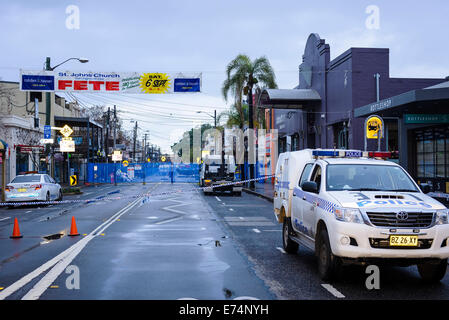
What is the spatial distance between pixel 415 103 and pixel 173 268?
11.5 metres

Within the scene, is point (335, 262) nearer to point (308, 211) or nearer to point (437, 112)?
point (308, 211)

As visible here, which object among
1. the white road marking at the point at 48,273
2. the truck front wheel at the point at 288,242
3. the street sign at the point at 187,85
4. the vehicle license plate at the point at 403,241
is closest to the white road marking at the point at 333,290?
the vehicle license plate at the point at 403,241

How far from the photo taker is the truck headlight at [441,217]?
7.26 m

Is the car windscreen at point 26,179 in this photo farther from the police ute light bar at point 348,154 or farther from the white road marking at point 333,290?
the white road marking at point 333,290

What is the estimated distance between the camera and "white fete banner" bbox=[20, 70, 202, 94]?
2378cm

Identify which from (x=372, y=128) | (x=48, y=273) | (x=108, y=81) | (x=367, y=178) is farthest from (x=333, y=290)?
(x=108, y=81)

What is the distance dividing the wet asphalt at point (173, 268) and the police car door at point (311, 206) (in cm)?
77

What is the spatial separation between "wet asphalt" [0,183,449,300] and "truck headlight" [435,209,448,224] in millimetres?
1042

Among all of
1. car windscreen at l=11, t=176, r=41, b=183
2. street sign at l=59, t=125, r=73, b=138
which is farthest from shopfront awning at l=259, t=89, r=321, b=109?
street sign at l=59, t=125, r=73, b=138

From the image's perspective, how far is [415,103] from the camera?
1661 centimetres

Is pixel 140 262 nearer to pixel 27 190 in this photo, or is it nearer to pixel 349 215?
pixel 349 215
